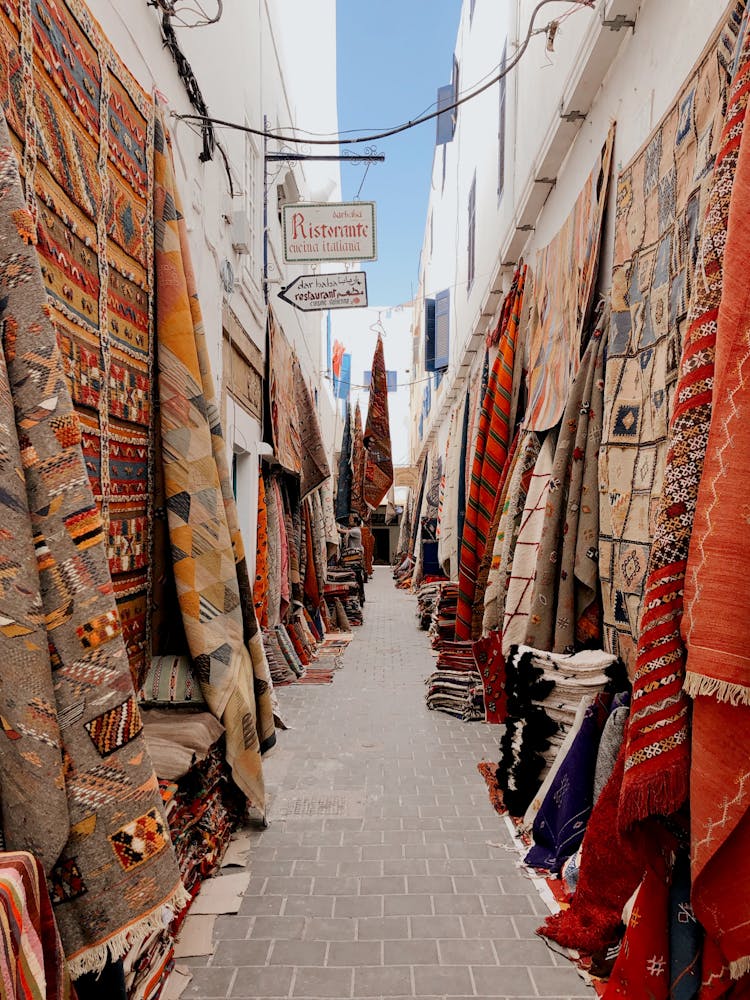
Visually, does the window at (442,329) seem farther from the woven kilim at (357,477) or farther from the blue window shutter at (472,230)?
the woven kilim at (357,477)

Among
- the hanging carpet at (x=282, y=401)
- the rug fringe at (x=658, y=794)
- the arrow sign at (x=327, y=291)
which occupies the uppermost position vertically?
the arrow sign at (x=327, y=291)

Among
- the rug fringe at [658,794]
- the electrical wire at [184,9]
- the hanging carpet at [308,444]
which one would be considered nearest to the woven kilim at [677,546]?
the rug fringe at [658,794]

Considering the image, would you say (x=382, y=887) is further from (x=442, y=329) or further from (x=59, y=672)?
(x=442, y=329)

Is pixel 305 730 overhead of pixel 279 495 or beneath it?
beneath

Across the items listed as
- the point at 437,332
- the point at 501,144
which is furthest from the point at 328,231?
the point at 437,332

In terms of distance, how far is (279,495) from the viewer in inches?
271

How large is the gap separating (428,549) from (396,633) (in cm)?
246

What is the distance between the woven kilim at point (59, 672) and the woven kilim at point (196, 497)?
3.95 ft

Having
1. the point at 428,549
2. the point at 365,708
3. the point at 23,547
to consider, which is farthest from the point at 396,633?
the point at 23,547

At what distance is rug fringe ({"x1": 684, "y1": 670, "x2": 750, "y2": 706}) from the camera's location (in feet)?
4.72

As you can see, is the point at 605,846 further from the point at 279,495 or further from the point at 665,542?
the point at 279,495

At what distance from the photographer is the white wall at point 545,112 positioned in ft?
9.13

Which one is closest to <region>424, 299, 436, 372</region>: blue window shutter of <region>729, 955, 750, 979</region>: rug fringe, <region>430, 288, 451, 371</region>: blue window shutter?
<region>430, 288, 451, 371</region>: blue window shutter

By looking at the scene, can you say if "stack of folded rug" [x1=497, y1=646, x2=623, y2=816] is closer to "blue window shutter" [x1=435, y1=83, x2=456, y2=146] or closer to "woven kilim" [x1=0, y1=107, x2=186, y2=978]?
"woven kilim" [x1=0, y1=107, x2=186, y2=978]
